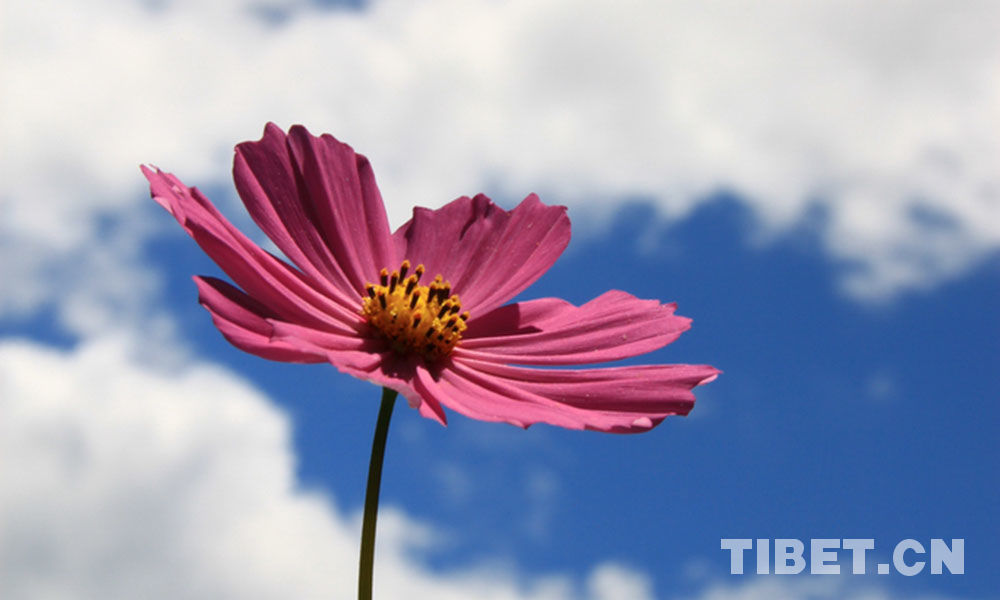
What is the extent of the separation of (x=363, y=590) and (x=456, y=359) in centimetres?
73

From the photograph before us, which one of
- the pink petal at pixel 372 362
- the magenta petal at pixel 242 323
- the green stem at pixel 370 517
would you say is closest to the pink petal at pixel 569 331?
the pink petal at pixel 372 362

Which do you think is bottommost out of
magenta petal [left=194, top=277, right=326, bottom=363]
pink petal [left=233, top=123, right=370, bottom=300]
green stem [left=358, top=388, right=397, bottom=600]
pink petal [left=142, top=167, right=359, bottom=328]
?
green stem [left=358, top=388, right=397, bottom=600]

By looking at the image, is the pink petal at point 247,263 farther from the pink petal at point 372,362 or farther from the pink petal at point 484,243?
the pink petal at point 484,243

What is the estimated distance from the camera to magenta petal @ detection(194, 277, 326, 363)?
1443 mm

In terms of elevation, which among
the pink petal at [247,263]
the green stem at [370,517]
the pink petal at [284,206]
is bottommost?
the green stem at [370,517]

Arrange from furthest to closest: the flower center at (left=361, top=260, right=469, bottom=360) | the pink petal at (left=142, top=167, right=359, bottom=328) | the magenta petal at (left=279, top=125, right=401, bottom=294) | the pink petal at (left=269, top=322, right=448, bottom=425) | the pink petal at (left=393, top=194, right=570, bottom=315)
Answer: the pink petal at (left=393, top=194, right=570, bottom=315), the magenta petal at (left=279, top=125, right=401, bottom=294), the flower center at (left=361, top=260, right=469, bottom=360), the pink petal at (left=142, top=167, right=359, bottom=328), the pink petal at (left=269, top=322, right=448, bottom=425)

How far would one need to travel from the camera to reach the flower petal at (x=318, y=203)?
1.88 metres

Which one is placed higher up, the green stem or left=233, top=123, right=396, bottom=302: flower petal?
left=233, top=123, right=396, bottom=302: flower petal

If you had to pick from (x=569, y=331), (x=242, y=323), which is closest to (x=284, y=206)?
(x=242, y=323)

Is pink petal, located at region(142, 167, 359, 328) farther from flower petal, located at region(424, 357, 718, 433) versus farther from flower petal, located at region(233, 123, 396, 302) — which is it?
flower petal, located at region(424, 357, 718, 433)

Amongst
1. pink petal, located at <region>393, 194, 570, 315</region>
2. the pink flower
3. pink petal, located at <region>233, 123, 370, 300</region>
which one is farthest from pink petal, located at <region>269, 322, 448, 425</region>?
pink petal, located at <region>393, 194, 570, 315</region>

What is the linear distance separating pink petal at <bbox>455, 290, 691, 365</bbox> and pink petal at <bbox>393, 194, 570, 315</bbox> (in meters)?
0.08

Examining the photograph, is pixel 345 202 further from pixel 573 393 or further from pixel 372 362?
pixel 573 393

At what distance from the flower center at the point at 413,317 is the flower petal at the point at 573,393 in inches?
2.3
